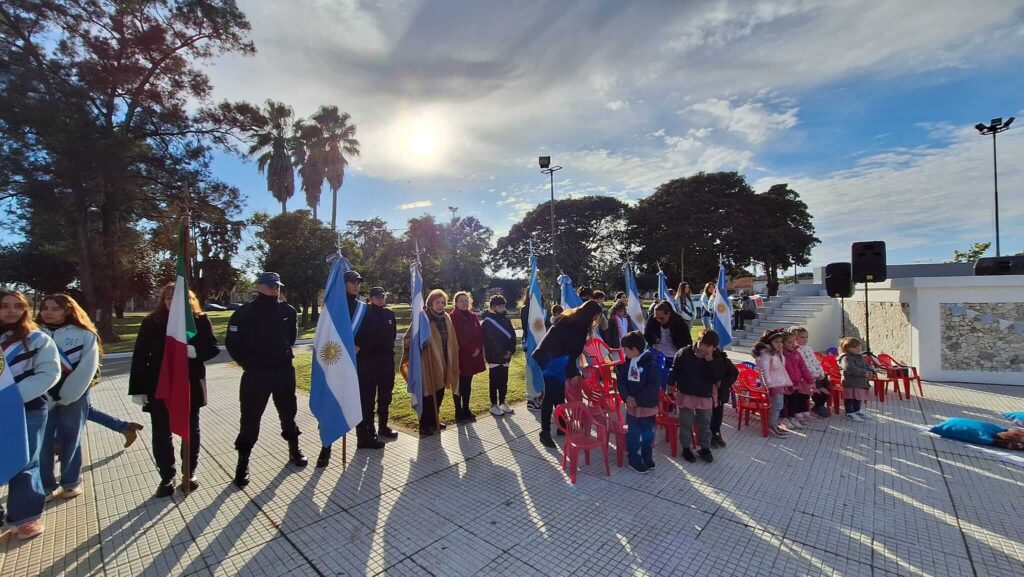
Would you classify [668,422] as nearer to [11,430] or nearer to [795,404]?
[795,404]

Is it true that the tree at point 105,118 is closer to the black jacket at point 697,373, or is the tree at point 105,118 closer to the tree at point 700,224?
the black jacket at point 697,373

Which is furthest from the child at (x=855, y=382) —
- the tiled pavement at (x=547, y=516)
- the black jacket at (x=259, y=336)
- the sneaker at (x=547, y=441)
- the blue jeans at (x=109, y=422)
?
the blue jeans at (x=109, y=422)

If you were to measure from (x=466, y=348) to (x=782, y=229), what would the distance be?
37.4 meters

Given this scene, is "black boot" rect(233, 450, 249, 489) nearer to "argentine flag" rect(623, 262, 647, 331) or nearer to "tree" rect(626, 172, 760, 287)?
"argentine flag" rect(623, 262, 647, 331)

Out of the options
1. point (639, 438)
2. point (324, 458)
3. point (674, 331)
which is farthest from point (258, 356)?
point (674, 331)

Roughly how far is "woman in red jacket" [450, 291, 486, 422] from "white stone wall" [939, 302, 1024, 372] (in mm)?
8389

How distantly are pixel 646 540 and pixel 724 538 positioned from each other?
54 centimetres

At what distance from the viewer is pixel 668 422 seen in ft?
15.5

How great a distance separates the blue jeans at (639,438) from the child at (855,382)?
Result: 3399mm

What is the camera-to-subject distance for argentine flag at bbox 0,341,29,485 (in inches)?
101

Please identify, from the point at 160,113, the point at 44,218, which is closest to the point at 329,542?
the point at 160,113

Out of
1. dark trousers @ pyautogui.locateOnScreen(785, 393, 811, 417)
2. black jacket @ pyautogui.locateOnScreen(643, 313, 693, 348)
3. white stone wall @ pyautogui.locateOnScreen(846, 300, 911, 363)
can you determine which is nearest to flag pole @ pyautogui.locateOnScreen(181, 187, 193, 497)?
black jacket @ pyautogui.locateOnScreen(643, 313, 693, 348)

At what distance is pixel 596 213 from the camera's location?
4234 cm

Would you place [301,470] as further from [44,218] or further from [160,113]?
[44,218]
